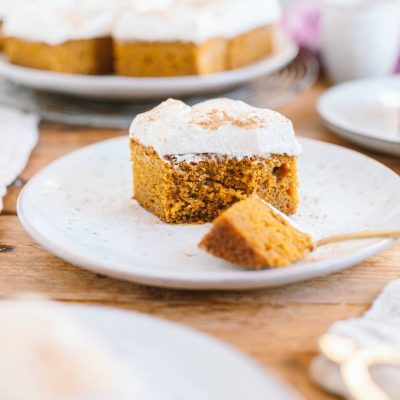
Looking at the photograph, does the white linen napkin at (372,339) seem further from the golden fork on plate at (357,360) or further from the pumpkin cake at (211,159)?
the pumpkin cake at (211,159)

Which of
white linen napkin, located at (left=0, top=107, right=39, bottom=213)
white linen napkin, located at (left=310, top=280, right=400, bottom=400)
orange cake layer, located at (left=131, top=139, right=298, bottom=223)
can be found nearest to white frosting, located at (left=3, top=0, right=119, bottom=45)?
white linen napkin, located at (left=0, top=107, right=39, bottom=213)

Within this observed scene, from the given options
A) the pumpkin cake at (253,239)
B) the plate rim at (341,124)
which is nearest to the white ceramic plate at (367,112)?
the plate rim at (341,124)

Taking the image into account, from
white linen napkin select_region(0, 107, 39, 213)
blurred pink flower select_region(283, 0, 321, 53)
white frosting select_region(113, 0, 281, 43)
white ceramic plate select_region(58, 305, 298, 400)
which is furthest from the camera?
blurred pink flower select_region(283, 0, 321, 53)

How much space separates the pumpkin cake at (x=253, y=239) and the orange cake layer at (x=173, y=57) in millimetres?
1139

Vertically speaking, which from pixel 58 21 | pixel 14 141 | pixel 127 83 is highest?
pixel 58 21

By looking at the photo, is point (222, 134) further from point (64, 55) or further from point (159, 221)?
point (64, 55)

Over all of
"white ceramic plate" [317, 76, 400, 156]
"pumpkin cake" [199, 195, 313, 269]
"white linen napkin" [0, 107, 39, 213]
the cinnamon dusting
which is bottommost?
"white linen napkin" [0, 107, 39, 213]

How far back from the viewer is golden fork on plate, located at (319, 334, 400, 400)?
2.93 ft

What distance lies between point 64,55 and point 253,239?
54.7 inches

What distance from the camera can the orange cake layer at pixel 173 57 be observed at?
234 cm

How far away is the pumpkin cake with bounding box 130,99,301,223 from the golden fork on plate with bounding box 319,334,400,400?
0.52m

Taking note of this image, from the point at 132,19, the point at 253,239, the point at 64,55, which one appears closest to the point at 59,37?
the point at 64,55

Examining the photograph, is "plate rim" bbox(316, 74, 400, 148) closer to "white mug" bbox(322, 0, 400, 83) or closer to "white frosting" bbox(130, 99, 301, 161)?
"white mug" bbox(322, 0, 400, 83)

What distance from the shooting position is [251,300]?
1.24 metres
